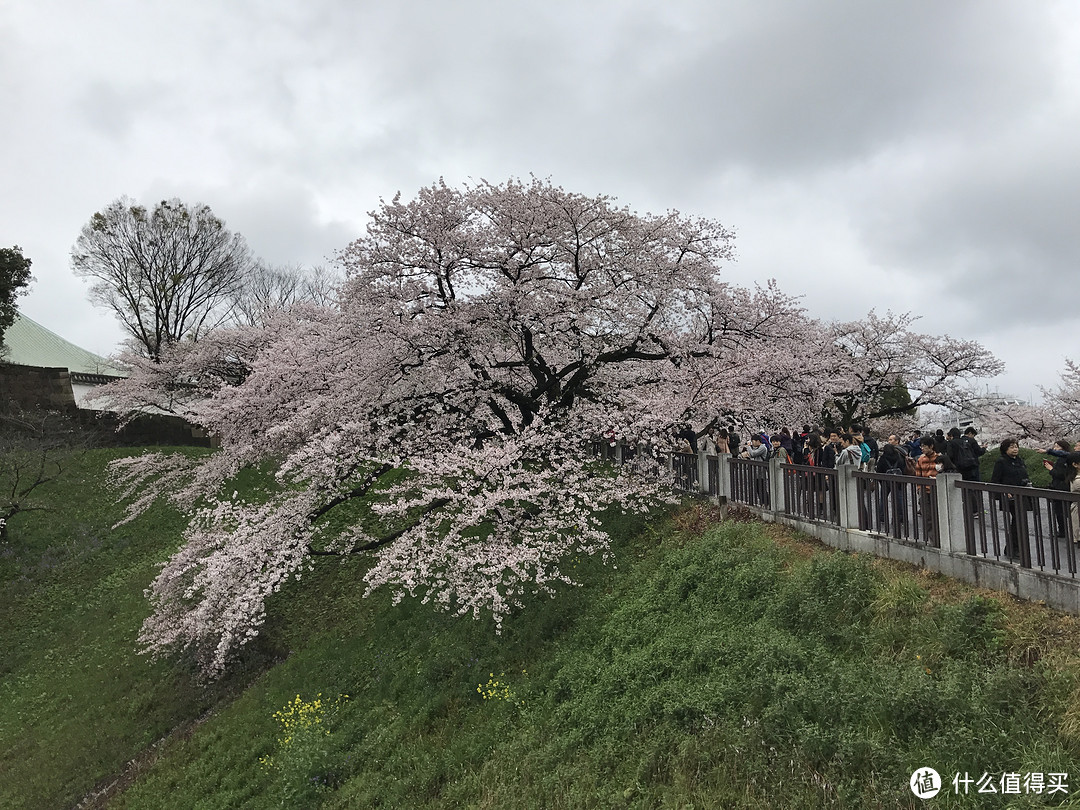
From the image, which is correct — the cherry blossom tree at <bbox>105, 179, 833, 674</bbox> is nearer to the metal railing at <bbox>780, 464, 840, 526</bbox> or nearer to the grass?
the grass

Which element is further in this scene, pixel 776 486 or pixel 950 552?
pixel 776 486

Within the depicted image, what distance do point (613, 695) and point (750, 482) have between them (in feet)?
18.5

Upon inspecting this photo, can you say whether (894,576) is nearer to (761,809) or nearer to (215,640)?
(761,809)

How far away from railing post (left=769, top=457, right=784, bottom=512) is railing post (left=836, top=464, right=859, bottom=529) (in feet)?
5.88

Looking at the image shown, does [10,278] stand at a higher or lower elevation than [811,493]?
higher

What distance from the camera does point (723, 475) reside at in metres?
13.7

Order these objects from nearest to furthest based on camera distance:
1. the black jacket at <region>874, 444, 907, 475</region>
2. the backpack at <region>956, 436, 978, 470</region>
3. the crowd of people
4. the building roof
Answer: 1. the crowd of people
2. the black jacket at <region>874, 444, 907, 475</region>
3. the backpack at <region>956, 436, 978, 470</region>
4. the building roof

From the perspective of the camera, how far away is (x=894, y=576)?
27.2ft

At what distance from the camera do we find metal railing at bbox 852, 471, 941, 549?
8484 mm

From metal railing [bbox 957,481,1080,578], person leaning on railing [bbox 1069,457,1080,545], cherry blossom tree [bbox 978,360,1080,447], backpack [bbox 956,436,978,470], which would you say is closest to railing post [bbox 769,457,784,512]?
backpack [bbox 956,436,978,470]

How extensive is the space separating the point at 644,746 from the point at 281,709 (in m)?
7.82

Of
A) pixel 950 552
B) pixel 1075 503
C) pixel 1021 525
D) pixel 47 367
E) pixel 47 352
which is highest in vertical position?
pixel 47 352

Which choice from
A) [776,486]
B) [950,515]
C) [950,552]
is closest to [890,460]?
[776,486]

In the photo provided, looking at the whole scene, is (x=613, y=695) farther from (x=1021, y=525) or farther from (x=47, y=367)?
(x=47, y=367)
